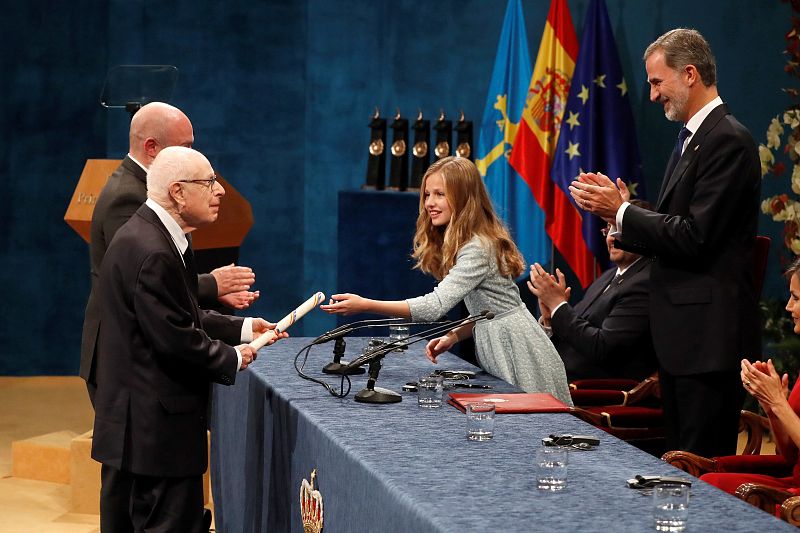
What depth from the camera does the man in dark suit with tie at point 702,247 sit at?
4.00 metres

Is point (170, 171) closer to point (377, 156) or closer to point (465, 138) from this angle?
point (377, 156)

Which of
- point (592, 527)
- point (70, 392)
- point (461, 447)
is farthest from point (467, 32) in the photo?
point (592, 527)

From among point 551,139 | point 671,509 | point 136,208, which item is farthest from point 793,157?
point 671,509

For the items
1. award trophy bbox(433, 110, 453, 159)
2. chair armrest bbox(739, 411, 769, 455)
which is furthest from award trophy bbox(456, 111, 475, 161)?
chair armrest bbox(739, 411, 769, 455)

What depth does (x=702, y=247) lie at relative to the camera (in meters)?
4.01

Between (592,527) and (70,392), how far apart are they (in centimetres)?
691

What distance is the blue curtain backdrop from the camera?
8555mm

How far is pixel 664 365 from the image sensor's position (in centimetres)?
420

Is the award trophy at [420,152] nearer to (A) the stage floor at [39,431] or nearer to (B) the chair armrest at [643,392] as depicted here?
(A) the stage floor at [39,431]

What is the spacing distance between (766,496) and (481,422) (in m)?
0.84

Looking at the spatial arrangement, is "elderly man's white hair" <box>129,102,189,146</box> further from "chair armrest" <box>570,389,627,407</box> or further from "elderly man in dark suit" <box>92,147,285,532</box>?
"chair armrest" <box>570,389,627,407</box>

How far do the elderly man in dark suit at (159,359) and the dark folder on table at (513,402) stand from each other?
2.24 feet

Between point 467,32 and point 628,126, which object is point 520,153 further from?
point 467,32

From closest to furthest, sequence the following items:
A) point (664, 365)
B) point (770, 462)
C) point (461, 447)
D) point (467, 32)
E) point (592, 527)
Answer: point (592, 527) < point (461, 447) < point (770, 462) < point (664, 365) < point (467, 32)
